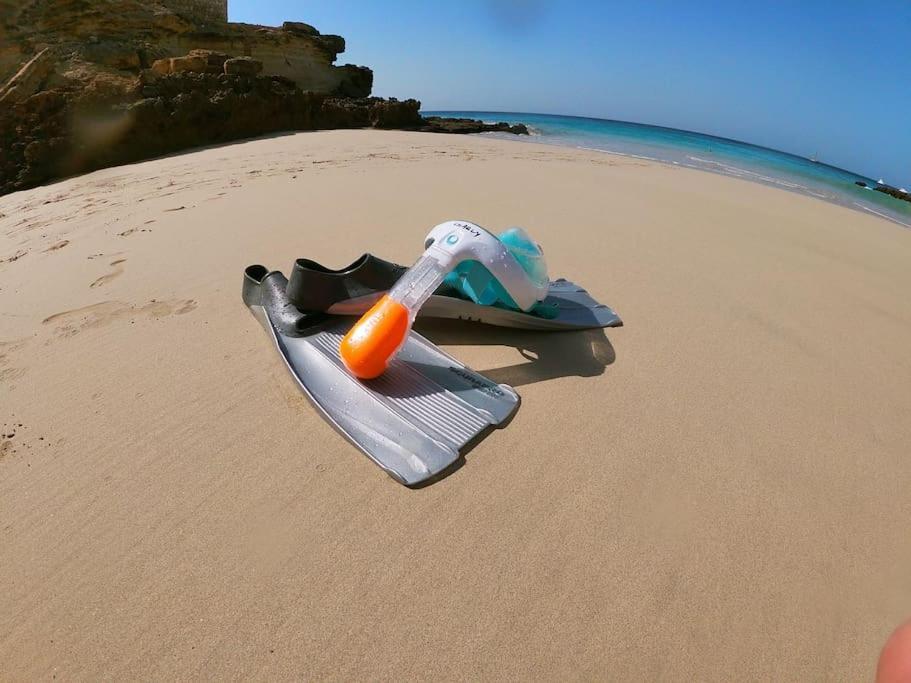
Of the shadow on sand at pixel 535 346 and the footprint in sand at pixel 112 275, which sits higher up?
the shadow on sand at pixel 535 346

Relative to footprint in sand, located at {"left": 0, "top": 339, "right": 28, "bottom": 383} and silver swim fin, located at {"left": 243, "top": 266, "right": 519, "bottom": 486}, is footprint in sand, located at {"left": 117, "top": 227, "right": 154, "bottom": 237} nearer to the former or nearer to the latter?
footprint in sand, located at {"left": 0, "top": 339, "right": 28, "bottom": 383}

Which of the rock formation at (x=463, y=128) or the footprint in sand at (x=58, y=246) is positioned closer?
the footprint in sand at (x=58, y=246)

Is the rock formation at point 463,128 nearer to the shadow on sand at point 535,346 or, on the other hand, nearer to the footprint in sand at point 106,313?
the footprint in sand at point 106,313

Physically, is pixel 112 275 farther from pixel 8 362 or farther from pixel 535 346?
pixel 535 346

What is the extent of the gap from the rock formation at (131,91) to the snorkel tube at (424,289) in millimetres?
7749

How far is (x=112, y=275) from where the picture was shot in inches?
113

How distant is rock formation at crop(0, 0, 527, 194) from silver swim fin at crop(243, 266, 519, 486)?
736cm

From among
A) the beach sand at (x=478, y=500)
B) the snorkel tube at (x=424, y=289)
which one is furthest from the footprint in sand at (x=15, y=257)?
the snorkel tube at (x=424, y=289)

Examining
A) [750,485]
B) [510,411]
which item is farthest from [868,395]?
[510,411]

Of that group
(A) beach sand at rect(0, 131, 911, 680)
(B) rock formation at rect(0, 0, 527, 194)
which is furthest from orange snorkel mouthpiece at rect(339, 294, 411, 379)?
(B) rock formation at rect(0, 0, 527, 194)

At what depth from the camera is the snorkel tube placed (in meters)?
1.78

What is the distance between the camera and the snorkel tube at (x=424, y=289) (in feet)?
5.83

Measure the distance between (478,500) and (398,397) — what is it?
0.52 metres

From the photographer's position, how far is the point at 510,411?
5.77 ft
